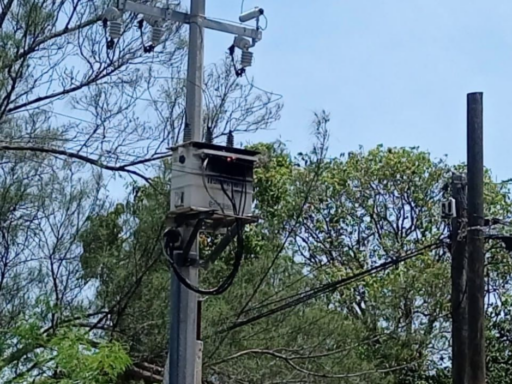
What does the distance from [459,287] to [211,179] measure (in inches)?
173

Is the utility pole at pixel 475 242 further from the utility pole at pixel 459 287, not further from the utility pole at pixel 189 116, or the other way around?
the utility pole at pixel 189 116

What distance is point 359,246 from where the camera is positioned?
23.5m

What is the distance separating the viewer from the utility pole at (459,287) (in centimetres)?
1079

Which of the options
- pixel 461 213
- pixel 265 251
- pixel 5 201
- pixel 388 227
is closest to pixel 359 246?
pixel 388 227

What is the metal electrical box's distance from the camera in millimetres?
7434

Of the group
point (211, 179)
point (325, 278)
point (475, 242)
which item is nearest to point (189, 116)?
point (211, 179)

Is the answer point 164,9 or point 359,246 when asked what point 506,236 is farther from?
point 359,246

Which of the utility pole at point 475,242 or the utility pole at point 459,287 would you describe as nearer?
the utility pole at point 475,242

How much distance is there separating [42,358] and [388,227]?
15.3 meters

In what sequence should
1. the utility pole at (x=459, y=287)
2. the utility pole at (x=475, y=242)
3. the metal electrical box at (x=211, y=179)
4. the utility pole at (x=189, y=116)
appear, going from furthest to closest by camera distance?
1. the utility pole at (x=459, y=287)
2. the utility pole at (x=475, y=242)
3. the utility pole at (x=189, y=116)
4. the metal electrical box at (x=211, y=179)

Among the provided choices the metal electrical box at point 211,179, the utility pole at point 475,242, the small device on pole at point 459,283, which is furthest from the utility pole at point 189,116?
the small device on pole at point 459,283

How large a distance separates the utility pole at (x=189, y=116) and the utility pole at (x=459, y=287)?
3.32 m

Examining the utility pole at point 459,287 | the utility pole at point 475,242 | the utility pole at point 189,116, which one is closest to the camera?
the utility pole at point 189,116

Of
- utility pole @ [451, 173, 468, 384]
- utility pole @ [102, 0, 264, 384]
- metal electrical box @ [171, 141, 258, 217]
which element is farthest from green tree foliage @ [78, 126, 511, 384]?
metal electrical box @ [171, 141, 258, 217]
